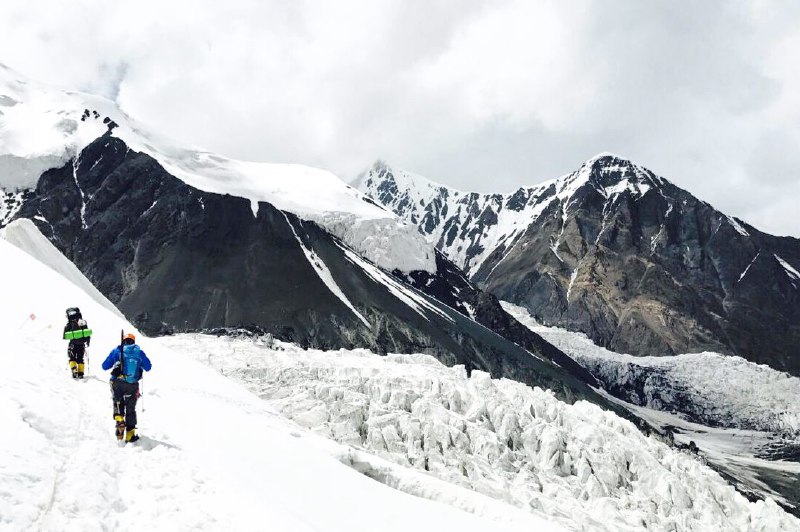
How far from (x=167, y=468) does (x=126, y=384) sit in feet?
10.5

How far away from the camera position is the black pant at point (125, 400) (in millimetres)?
16719

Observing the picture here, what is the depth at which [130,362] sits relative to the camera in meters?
17.8

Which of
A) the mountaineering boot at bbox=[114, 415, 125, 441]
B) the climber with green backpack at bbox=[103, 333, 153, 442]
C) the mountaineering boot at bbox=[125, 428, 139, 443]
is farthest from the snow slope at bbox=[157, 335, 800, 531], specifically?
the mountaineering boot at bbox=[114, 415, 125, 441]

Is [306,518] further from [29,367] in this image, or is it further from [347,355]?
[347,355]

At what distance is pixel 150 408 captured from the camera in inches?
803

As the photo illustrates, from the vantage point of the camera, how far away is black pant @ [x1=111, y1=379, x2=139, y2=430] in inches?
658

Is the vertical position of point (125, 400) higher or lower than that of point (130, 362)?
lower

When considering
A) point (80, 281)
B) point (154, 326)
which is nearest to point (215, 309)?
point (154, 326)

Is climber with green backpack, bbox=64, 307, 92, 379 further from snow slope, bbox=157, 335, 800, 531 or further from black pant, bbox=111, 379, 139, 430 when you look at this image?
snow slope, bbox=157, 335, 800, 531

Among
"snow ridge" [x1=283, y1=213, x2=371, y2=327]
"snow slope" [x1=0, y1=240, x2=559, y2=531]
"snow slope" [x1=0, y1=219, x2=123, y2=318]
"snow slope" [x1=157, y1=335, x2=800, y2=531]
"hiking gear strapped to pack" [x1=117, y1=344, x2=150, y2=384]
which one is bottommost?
"snow slope" [x1=157, y1=335, x2=800, y2=531]

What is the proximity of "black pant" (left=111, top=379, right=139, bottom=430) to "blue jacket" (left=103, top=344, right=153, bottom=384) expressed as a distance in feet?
1.01

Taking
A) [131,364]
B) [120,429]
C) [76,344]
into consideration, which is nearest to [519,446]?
[76,344]

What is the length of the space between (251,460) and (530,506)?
3800 cm

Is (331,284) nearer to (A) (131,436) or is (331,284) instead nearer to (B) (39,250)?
(B) (39,250)
